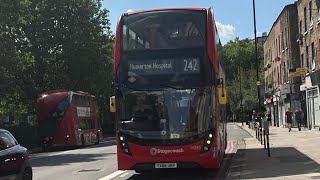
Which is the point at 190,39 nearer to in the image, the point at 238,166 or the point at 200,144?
Answer: the point at 200,144

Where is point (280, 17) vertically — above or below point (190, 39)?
above

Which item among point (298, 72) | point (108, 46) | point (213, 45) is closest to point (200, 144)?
point (213, 45)

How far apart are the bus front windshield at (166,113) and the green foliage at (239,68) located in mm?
81009

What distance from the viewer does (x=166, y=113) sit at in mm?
13219

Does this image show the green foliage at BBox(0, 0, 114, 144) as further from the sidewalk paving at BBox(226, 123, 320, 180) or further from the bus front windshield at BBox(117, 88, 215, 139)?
the bus front windshield at BBox(117, 88, 215, 139)

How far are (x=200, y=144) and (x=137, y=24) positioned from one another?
3.59 meters

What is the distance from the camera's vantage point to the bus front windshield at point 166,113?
43.1ft

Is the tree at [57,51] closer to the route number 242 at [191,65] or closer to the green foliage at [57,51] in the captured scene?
the green foliage at [57,51]

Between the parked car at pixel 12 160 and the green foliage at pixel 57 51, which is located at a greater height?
the green foliage at pixel 57 51

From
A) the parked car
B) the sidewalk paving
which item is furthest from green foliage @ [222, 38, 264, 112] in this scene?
the parked car

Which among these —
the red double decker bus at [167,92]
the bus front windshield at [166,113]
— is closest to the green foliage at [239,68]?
the red double decker bus at [167,92]

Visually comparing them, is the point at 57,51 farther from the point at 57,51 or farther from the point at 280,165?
the point at 280,165

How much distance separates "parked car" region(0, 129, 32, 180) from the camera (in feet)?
35.7

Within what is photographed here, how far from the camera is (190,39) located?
13.5 meters
